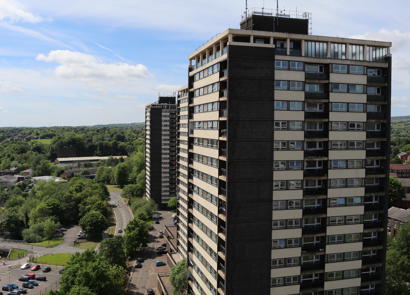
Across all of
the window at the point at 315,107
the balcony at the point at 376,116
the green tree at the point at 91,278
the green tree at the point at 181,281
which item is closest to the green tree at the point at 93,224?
the green tree at the point at 91,278

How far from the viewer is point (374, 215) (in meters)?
51.2

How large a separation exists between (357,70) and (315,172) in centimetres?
1502

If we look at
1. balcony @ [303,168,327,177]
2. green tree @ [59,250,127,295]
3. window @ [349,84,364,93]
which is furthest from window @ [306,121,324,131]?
green tree @ [59,250,127,295]

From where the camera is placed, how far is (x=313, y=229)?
159ft

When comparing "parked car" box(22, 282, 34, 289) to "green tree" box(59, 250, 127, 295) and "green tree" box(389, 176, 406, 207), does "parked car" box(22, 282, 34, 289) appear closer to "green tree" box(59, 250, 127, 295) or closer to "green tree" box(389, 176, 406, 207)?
"green tree" box(59, 250, 127, 295)

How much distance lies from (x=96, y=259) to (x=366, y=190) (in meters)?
52.1

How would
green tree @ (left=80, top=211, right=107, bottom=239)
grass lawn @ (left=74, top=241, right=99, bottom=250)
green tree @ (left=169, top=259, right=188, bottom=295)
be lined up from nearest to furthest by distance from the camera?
green tree @ (left=169, top=259, right=188, bottom=295), grass lawn @ (left=74, top=241, right=99, bottom=250), green tree @ (left=80, top=211, right=107, bottom=239)

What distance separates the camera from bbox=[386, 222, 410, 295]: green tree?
63.5 metres

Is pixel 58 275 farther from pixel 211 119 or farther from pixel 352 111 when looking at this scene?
pixel 352 111

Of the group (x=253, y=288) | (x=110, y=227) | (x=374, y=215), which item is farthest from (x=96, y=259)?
(x=110, y=227)

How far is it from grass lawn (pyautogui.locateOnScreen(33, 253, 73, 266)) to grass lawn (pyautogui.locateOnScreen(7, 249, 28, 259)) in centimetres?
866

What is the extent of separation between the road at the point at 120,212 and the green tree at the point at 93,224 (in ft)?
27.9

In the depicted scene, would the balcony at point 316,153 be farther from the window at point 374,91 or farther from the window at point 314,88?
the window at point 374,91

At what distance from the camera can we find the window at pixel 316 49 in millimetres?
47625
